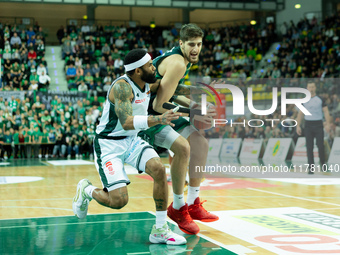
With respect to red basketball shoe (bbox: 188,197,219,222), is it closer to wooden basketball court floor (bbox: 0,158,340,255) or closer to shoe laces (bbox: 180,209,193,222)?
wooden basketball court floor (bbox: 0,158,340,255)

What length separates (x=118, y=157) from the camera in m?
4.41

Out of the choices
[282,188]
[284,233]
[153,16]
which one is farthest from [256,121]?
[153,16]

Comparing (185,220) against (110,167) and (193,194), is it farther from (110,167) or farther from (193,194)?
(110,167)

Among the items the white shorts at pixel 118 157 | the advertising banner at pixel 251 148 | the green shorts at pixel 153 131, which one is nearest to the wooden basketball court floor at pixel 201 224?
the white shorts at pixel 118 157

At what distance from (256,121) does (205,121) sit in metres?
11.5

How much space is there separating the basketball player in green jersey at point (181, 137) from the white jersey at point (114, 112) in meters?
0.36

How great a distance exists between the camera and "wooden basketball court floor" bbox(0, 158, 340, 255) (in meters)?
4.01

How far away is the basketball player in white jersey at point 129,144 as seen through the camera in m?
4.12

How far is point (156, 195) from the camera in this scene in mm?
4215

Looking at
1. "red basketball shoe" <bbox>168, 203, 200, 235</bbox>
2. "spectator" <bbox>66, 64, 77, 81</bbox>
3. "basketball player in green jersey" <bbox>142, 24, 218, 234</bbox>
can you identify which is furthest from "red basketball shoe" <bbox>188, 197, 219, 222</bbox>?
"spectator" <bbox>66, 64, 77, 81</bbox>

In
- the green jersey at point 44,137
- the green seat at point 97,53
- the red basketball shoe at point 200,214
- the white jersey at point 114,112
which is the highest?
the green seat at point 97,53

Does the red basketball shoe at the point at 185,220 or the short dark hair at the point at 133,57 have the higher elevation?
the short dark hair at the point at 133,57

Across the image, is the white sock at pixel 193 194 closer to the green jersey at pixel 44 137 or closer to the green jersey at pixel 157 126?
the green jersey at pixel 157 126

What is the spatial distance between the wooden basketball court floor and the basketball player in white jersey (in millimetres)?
357
